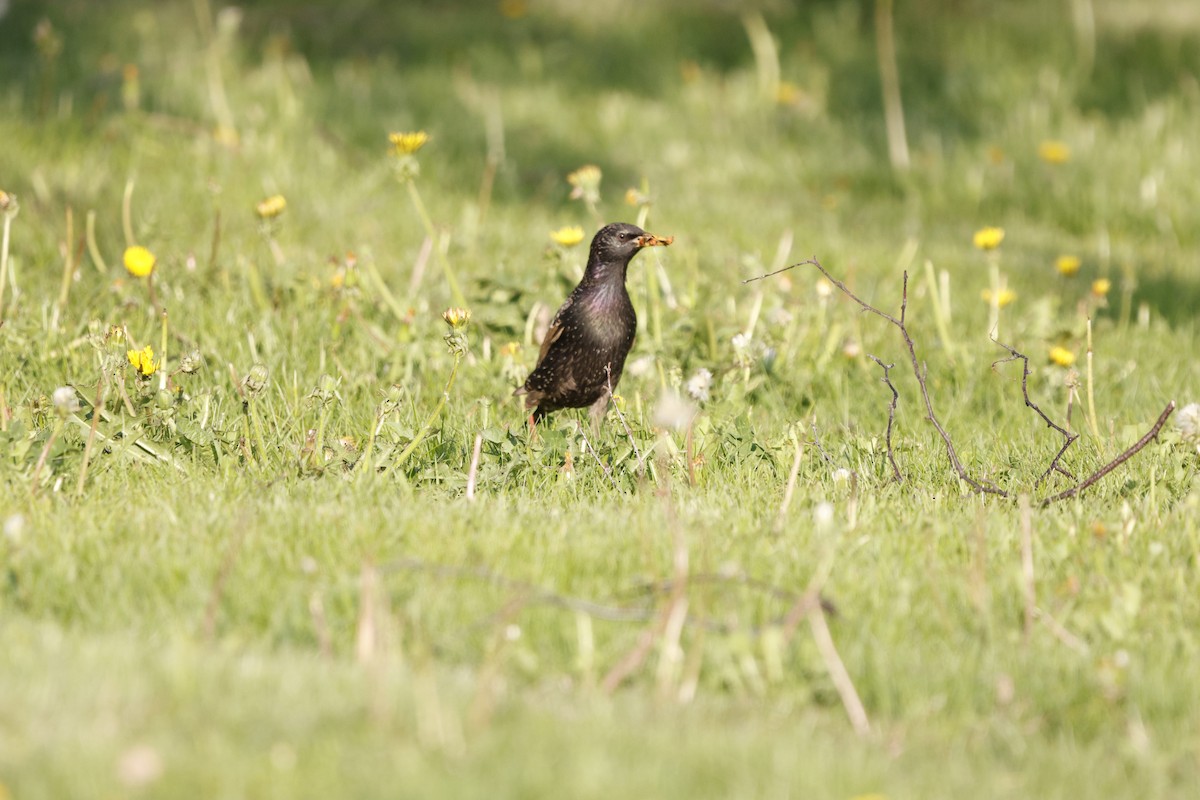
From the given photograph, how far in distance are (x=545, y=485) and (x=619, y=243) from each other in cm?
104

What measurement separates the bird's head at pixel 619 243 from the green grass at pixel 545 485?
1.48 ft

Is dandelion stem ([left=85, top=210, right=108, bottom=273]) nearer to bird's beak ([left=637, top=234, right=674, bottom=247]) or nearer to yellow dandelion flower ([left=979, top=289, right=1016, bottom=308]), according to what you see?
bird's beak ([left=637, top=234, right=674, bottom=247])

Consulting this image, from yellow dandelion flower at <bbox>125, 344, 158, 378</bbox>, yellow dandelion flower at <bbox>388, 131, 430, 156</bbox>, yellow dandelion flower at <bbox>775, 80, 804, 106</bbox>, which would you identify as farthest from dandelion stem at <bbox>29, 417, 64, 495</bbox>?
yellow dandelion flower at <bbox>775, 80, 804, 106</bbox>

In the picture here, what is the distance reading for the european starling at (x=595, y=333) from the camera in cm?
466

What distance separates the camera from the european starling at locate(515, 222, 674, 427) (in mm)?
4660

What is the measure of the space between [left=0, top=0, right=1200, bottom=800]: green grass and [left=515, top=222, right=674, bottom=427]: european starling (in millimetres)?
220

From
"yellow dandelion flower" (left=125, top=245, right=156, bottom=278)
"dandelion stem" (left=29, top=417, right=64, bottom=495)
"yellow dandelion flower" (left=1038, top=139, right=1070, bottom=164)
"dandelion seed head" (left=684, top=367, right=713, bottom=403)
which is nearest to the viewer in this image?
"dandelion stem" (left=29, top=417, right=64, bottom=495)

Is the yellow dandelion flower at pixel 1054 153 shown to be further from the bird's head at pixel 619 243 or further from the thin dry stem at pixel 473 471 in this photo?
the thin dry stem at pixel 473 471

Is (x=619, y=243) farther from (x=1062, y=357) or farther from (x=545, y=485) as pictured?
(x=1062, y=357)

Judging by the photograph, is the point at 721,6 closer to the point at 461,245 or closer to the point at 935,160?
the point at 935,160

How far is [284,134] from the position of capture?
7.98 m

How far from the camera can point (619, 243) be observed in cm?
475

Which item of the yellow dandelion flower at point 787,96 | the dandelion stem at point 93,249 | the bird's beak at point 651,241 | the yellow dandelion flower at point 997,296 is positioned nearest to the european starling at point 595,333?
the bird's beak at point 651,241

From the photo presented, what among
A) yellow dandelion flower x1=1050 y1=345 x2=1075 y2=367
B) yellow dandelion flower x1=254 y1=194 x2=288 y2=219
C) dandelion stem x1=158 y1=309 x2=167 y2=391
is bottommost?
yellow dandelion flower x1=1050 y1=345 x2=1075 y2=367
